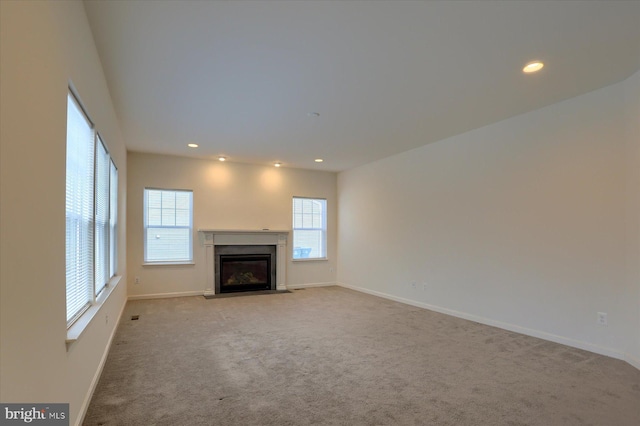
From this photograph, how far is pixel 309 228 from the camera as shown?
26.6 feet

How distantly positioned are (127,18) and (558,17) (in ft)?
9.63

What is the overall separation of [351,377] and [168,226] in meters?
5.07

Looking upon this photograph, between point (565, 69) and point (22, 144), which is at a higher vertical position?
point (565, 69)

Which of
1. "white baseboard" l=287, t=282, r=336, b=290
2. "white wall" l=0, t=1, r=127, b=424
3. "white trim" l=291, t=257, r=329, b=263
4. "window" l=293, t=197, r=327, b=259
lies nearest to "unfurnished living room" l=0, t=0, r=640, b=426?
"white wall" l=0, t=1, r=127, b=424

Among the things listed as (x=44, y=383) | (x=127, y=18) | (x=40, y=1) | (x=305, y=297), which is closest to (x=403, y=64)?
(x=127, y=18)

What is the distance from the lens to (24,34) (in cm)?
130

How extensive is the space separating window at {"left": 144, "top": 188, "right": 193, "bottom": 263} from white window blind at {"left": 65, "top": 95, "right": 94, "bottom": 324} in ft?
13.2

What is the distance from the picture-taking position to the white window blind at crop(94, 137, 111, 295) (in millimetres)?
3215

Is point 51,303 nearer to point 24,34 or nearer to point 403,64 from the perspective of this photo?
point 24,34

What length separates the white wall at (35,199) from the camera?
3.88 feet

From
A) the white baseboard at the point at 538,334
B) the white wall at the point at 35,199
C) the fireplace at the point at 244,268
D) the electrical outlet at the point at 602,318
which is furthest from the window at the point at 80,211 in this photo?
the electrical outlet at the point at 602,318

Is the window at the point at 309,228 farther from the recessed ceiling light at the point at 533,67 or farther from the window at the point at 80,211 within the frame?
the recessed ceiling light at the point at 533,67

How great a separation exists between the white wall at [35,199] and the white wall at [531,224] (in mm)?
4459

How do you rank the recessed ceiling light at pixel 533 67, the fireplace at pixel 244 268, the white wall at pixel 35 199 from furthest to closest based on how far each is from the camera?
the fireplace at pixel 244 268 → the recessed ceiling light at pixel 533 67 → the white wall at pixel 35 199
